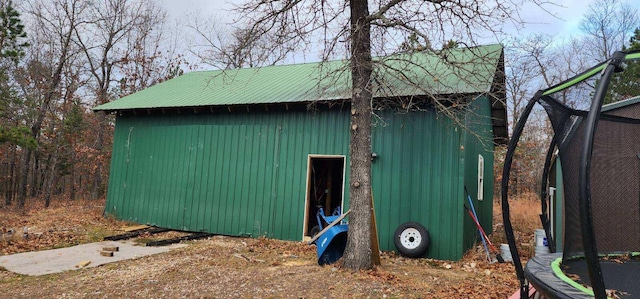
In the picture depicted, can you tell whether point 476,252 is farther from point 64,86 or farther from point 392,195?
point 64,86

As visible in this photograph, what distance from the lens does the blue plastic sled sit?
546cm

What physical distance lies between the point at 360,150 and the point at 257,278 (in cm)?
214

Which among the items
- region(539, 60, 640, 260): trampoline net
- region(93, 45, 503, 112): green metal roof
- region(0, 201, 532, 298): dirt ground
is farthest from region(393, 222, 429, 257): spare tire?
region(539, 60, 640, 260): trampoline net

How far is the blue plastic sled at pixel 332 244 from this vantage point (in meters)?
5.46

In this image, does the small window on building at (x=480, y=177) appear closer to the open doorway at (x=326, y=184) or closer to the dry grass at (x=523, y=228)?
the dry grass at (x=523, y=228)

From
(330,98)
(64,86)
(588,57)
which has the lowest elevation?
(330,98)

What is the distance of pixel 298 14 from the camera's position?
5.98 m

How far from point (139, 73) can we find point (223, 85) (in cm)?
1182

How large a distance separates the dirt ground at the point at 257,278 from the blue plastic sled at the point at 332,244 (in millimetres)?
205

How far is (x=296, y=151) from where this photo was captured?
318 inches

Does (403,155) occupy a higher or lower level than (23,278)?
higher

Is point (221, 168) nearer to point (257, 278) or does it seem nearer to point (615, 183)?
point (257, 278)

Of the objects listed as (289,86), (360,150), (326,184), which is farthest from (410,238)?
(289,86)

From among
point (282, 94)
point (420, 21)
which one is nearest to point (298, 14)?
point (420, 21)
